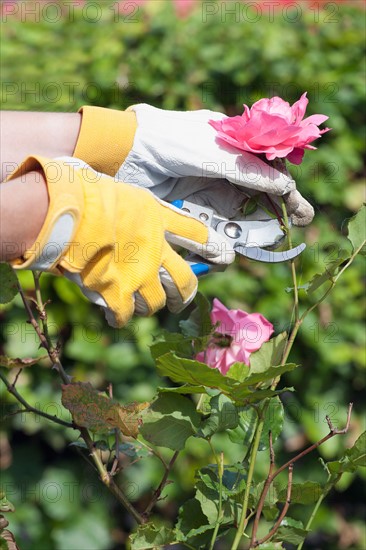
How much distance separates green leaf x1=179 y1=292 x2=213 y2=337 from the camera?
4.37 ft

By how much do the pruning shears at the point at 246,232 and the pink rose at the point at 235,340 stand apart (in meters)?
0.10

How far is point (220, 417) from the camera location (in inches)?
46.3

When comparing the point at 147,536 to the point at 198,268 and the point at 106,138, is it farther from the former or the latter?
the point at 106,138

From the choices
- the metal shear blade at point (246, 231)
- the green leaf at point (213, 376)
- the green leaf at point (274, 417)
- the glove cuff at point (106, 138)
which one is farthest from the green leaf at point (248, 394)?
the glove cuff at point (106, 138)

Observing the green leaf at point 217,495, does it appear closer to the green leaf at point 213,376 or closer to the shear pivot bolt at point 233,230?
the green leaf at point 213,376

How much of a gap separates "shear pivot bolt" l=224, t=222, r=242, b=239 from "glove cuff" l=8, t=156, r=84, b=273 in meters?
0.38

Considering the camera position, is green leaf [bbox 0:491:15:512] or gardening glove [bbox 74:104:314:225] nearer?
green leaf [bbox 0:491:15:512]

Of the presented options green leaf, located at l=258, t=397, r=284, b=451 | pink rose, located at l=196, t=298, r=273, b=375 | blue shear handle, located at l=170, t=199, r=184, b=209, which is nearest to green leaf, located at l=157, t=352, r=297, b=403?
green leaf, located at l=258, t=397, r=284, b=451

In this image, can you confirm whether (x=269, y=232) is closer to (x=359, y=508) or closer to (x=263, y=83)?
(x=263, y=83)

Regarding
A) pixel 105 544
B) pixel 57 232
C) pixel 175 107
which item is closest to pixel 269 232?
pixel 57 232

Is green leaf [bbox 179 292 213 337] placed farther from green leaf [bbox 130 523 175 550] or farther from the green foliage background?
the green foliage background

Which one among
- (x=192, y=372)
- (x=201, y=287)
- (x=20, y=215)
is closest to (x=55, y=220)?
(x=20, y=215)

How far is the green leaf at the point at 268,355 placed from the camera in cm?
119

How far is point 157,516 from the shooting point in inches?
108
